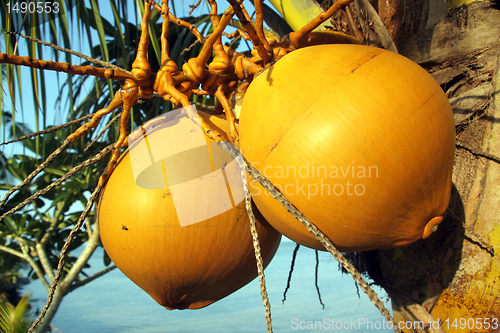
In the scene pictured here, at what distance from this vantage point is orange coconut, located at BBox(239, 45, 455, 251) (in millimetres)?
645

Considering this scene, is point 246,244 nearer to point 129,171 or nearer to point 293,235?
point 293,235

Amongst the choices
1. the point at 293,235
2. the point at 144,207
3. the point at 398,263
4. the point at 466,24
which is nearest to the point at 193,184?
the point at 144,207

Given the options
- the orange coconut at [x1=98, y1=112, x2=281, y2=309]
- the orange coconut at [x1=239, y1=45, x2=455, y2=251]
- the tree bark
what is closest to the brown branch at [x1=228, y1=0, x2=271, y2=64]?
the orange coconut at [x1=239, y1=45, x2=455, y2=251]

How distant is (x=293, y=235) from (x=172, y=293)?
0.36 m

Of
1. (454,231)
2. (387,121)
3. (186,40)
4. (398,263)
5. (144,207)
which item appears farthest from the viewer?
(186,40)

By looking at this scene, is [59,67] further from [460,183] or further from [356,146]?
[460,183]

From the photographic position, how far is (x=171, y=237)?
0.83 m

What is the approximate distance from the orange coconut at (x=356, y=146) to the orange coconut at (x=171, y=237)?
0.15 metres

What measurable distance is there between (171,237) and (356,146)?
A: 45 centimetres

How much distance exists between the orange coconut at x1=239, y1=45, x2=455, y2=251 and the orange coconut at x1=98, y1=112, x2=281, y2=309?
0.15 m

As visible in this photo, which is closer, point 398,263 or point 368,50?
point 368,50

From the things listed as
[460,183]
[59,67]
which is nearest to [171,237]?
[59,67]

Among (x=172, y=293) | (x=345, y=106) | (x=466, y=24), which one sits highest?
(x=345, y=106)

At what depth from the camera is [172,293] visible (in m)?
0.92
